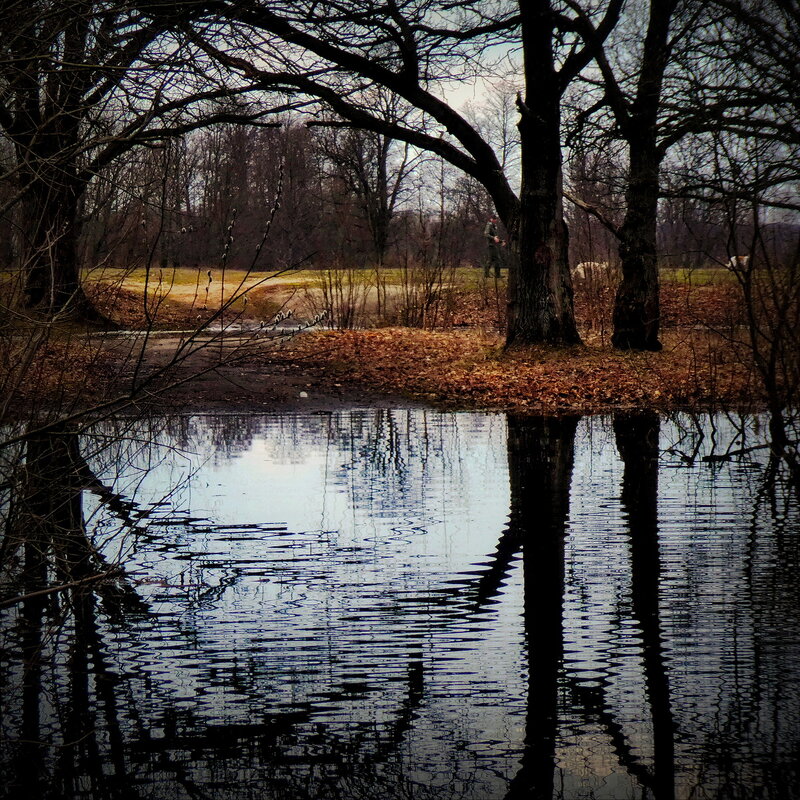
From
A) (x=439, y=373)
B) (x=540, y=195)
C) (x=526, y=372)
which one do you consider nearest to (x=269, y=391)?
(x=439, y=373)

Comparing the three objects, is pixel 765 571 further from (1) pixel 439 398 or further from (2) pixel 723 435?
(1) pixel 439 398

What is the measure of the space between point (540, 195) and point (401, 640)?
43.6 ft

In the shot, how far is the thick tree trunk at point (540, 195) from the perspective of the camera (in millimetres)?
16922

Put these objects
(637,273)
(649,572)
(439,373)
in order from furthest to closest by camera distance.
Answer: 1. (637,273)
2. (439,373)
3. (649,572)

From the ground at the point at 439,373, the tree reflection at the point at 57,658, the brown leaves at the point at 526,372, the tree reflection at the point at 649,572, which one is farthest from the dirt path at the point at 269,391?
the tree reflection at the point at 57,658

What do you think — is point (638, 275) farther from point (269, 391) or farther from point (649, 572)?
point (649, 572)

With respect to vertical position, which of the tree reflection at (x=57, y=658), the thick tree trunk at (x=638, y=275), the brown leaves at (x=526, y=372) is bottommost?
the tree reflection at (x=57, y=658)

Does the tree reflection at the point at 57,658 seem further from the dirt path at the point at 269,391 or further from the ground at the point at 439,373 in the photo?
the dirt path at the point at 269,391

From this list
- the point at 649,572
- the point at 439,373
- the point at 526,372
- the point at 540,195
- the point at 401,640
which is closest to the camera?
the point at 401,640

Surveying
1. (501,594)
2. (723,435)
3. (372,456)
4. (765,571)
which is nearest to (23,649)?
(501,594)

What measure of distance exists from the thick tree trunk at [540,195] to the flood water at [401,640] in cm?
905

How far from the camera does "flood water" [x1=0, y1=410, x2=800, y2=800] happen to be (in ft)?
11.0

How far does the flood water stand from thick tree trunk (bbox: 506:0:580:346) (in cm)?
905

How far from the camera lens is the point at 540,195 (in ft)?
55.5
